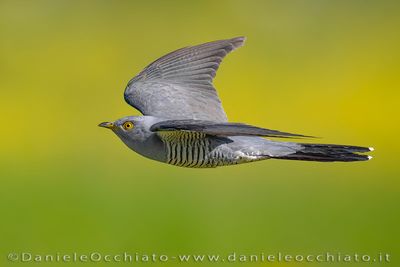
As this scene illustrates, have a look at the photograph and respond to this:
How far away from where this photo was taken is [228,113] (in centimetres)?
1023

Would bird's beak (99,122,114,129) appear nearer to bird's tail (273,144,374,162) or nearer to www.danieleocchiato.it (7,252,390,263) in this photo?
bird's tail (273,144,374,162)

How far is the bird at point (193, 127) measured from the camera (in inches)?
204

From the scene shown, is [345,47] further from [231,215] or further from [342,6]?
[231,215]

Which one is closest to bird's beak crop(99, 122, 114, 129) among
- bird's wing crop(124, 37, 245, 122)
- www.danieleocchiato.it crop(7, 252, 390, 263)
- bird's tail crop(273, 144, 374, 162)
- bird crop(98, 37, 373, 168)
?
bird crop(98, 37, 373, 168)

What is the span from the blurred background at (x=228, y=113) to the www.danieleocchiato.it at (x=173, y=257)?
7cm

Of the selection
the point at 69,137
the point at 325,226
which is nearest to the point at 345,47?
the point at 69,137

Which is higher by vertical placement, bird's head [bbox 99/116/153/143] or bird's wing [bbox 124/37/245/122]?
bird's wing [bbox 124/37/245/122]

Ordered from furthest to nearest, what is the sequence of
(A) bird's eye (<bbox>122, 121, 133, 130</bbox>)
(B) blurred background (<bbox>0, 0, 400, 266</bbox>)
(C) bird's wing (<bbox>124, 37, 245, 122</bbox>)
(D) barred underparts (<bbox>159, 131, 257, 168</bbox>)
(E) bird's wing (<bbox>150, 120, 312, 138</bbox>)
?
(B) blurred background (<bbox>0, 0, 400, 266</bbox>), (C) bird's wing (<bbox>124, 37, 245, 122</bbox>), (A) bird's eye (<bbox>122, 121, 133, 130</bbox>), (D) barred underparts (<bbox>159, 131, 257, 168</bbox>), (E) bird's wing (<bbox>150, 120, 312, 138</bbox>)

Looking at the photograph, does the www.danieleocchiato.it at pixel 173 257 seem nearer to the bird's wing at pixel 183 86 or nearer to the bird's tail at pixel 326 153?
the bird's wing at pixel 183 86

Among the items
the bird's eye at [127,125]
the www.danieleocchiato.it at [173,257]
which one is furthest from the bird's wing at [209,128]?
the www.danieleocchiato.it at [173,257]

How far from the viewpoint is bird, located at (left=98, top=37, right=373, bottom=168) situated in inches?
204

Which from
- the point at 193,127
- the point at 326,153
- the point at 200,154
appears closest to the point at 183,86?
the point at 200,154

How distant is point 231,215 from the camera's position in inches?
346

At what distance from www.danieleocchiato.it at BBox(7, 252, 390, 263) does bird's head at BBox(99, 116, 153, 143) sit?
73.1 inches
